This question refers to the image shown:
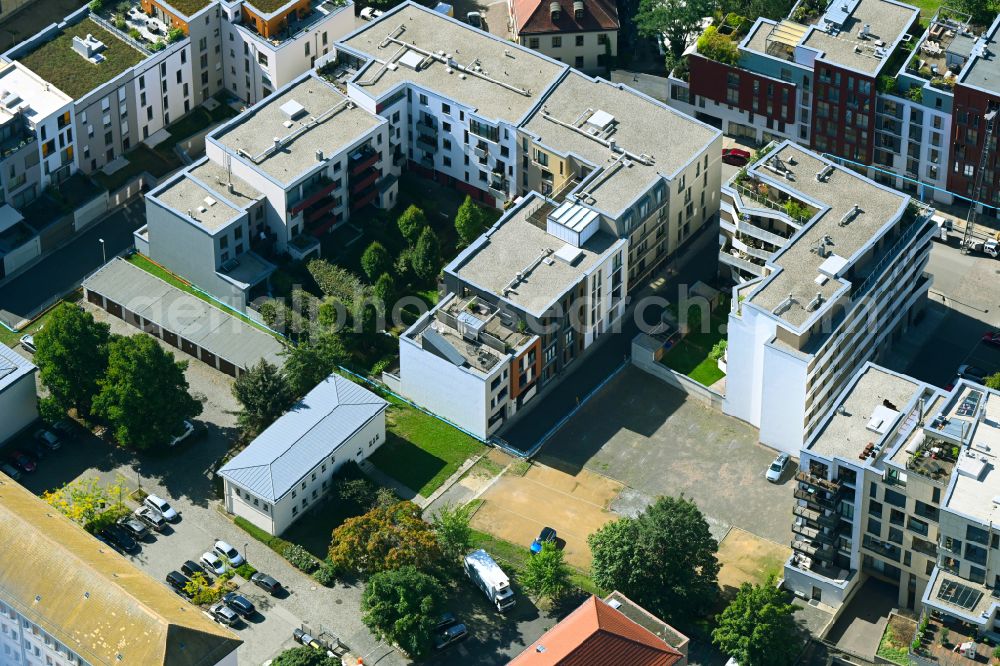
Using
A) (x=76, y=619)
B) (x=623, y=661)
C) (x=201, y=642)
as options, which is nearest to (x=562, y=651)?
(x=623, y=661)

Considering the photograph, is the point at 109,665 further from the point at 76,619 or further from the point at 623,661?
the point at 623,661

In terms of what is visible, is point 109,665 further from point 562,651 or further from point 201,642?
point 562,651

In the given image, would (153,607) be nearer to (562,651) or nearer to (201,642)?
(201,642)

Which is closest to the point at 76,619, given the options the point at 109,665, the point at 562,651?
the point at 109,665

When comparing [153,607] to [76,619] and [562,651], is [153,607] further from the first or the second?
[562,651]

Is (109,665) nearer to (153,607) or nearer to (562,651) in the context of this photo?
(153,607)

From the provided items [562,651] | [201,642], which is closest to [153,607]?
[201,642]
